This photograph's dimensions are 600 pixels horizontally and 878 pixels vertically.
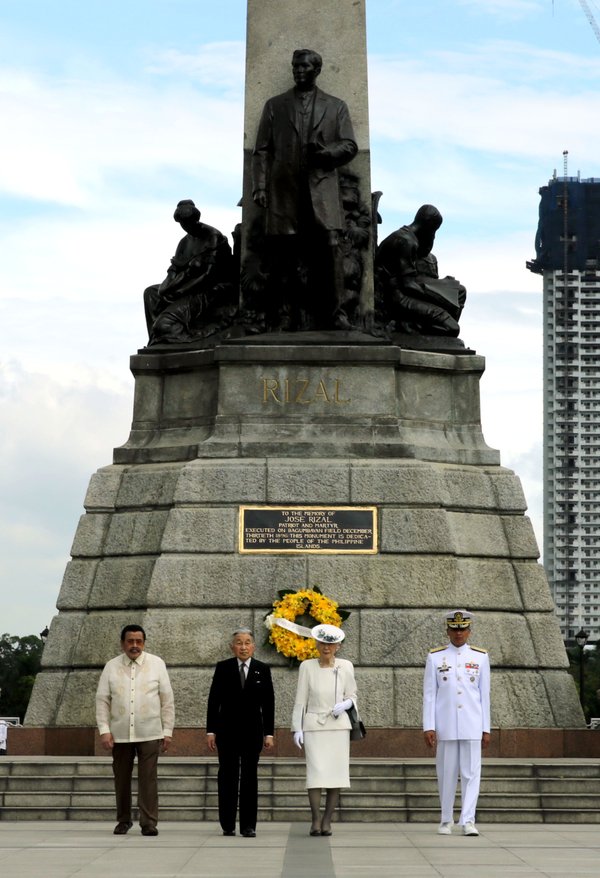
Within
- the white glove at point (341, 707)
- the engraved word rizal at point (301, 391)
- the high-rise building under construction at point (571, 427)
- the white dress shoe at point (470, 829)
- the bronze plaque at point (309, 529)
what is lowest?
the white dress shoe at point (470, 829)

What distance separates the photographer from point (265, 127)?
2316 cm

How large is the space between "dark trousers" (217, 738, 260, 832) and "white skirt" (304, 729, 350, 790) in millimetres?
493

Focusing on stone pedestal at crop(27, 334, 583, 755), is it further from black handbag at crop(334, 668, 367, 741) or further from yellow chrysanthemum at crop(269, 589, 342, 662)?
black handbag at crop(334, 668, 367, 741)

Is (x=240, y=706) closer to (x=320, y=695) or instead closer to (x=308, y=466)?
(x=320, y=695)

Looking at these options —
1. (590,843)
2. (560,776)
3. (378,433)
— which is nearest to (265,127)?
(378,433)

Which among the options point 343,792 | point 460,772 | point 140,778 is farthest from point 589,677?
point 140,778

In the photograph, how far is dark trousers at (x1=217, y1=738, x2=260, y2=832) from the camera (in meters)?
16.2

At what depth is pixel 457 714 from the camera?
55.4 feet

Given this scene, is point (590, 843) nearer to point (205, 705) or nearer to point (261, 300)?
point (205, 705)

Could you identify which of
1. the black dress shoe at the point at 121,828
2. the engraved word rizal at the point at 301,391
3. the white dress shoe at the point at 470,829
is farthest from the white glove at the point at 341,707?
the engraved word rizal at the point at 301,391

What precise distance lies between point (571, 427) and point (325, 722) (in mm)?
105861

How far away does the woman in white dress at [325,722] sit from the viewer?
16.2 meters

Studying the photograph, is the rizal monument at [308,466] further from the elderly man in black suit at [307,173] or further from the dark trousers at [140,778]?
the dark trousers at [140,778]

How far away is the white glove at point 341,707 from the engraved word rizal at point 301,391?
648 cm
